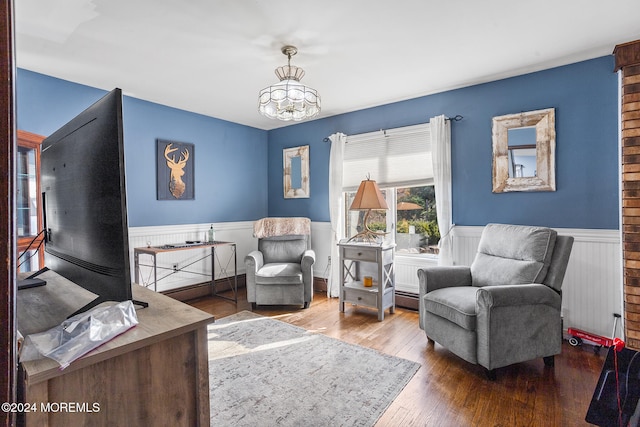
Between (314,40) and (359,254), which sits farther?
(359,254)

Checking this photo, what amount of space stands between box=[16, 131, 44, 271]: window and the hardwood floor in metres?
2.65

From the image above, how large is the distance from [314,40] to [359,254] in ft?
6.94

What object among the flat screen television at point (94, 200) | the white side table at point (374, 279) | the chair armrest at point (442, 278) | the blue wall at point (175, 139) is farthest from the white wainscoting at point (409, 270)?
the flat screen television at point (94, 200)

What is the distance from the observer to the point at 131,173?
3.68 meters

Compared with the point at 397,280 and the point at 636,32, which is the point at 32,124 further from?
the point at 636,32

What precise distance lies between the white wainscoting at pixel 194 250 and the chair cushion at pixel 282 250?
445 millimetres

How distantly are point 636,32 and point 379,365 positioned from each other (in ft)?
10.1

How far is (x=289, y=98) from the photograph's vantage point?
252 centimetres

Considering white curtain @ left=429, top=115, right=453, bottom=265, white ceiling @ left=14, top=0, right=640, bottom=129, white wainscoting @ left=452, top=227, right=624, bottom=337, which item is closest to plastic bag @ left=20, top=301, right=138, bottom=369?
white ceiling @ left=14, top=0, right=640, bottom=129

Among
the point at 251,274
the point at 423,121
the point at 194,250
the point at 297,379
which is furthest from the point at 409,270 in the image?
the point at 194,250

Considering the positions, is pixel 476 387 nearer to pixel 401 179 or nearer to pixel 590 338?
pixel 590 338

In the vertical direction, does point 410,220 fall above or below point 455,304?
above

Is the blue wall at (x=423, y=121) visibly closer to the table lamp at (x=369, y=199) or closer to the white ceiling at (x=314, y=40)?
the white ceiling at (x=314, y=40)

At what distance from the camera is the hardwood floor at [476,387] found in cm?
182
